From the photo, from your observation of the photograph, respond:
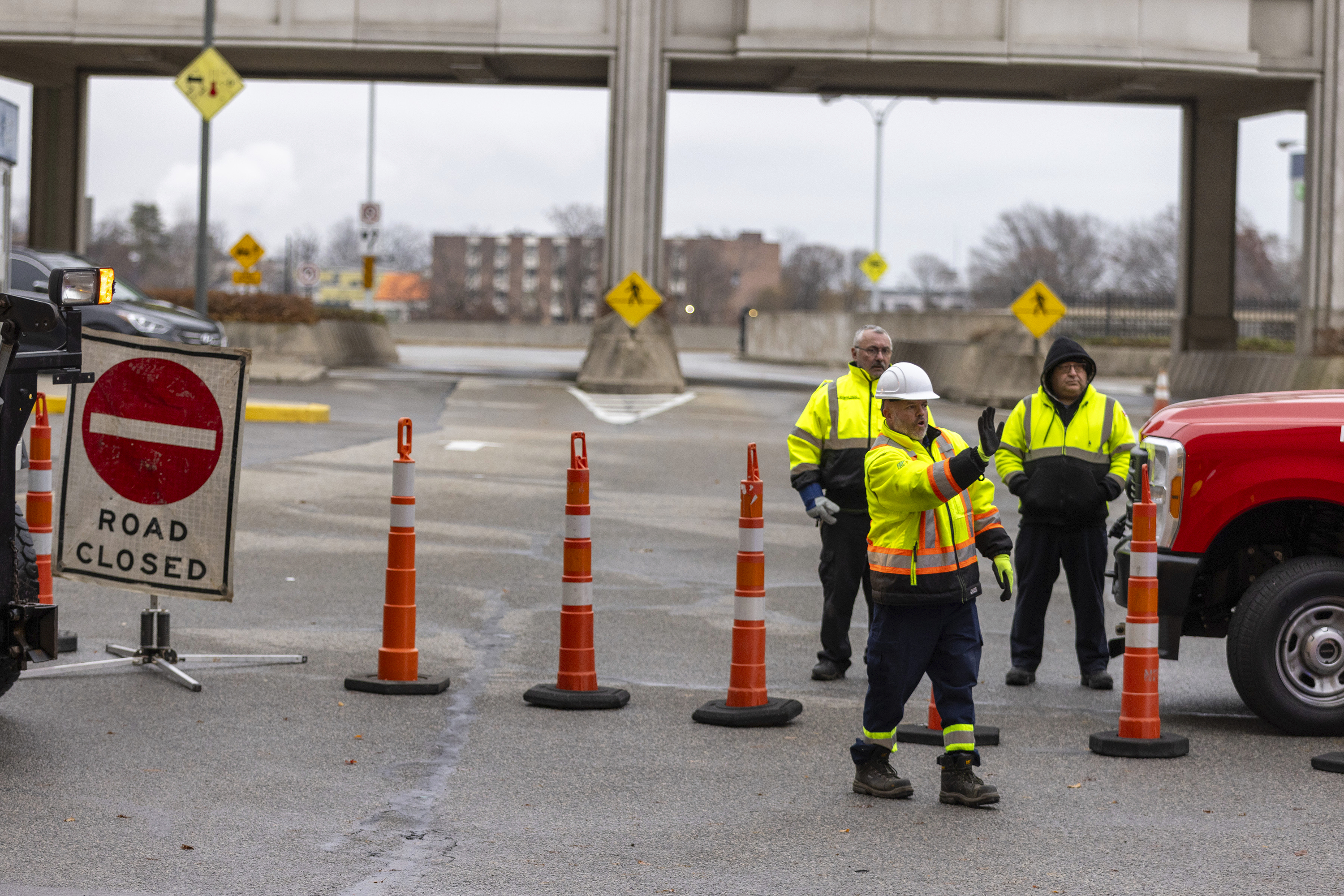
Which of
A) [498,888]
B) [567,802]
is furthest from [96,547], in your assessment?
[498,888]

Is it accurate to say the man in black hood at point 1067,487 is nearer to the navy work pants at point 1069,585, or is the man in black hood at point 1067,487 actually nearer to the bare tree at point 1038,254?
the navy work pants at point 1069,585

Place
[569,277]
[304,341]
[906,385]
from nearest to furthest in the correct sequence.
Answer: [906,385] → [304,341] → [569,277]

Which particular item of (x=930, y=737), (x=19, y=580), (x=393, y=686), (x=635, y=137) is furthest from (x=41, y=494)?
(x=635, y=137)

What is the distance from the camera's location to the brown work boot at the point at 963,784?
19.5 ft

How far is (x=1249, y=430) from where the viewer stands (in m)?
7.43

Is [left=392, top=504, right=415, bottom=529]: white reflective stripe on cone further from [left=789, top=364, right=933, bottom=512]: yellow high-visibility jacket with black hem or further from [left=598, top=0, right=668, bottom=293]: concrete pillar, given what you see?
[left=598, top=0, right=668, bottom=293]: concrete pillar

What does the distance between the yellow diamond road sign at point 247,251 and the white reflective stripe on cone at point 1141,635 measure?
1148 inches

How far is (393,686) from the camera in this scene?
7594 millimetres

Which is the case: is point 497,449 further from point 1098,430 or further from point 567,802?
point 567,802

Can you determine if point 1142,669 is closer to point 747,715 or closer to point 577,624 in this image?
point 747,715

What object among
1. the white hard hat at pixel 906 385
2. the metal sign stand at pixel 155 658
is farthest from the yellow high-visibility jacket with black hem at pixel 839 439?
the metal sign stand at pixel 155 658

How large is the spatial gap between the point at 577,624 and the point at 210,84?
19780 millimetres

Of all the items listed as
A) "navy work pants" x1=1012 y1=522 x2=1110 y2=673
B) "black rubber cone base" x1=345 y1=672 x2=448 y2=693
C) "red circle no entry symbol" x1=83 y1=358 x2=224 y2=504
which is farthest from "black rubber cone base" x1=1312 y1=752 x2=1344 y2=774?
"red circle no entry symbol" x1=83 y1=358 x2=224 y2=504

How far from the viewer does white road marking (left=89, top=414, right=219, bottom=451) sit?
761cm
